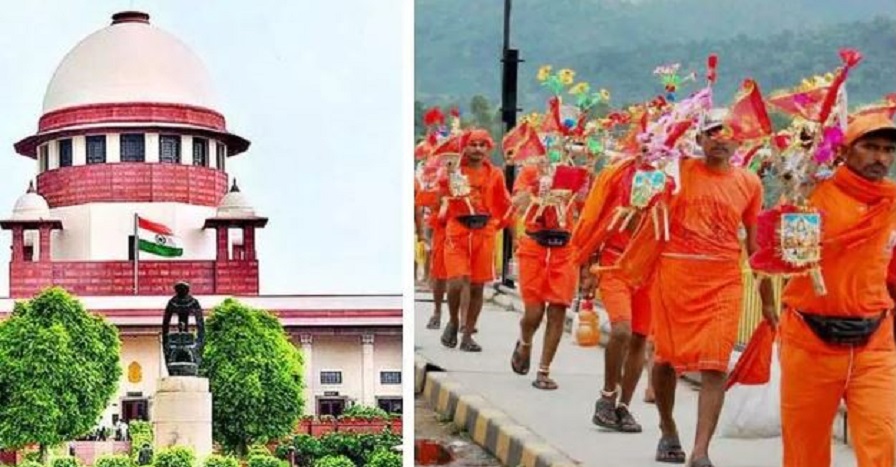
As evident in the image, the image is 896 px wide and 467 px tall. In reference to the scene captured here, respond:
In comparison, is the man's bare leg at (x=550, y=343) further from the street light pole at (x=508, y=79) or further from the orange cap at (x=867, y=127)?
the orange cap at (x=867, y=127)

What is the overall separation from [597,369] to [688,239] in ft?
1.69

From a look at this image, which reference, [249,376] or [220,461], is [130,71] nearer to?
[249,376]

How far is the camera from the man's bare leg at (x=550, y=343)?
188 inches

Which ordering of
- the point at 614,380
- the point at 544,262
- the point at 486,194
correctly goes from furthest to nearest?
the point at 486,194, the point at 544,262, the point at 614,380

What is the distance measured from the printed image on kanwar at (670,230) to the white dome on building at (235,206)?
47 centimetres

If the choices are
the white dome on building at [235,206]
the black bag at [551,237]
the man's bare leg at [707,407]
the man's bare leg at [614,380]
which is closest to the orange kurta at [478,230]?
the black bag at [551,237]

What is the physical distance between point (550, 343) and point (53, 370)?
138 centimetres

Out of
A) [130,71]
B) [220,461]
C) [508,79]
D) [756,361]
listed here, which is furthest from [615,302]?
[130,71]

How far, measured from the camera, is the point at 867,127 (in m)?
3.99

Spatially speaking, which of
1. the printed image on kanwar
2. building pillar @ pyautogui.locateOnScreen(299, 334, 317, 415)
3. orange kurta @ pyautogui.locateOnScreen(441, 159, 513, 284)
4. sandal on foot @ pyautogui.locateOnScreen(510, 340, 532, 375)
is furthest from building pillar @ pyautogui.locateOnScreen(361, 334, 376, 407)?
orange kurta @ pyautogui.locateOnScreen(441, 159, 513, 284)

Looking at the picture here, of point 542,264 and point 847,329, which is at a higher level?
point 542,264

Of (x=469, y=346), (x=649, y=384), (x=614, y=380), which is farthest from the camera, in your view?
(x=469, y=346)

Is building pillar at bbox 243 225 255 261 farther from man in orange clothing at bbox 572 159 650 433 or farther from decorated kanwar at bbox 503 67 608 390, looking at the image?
man in orange clothing at bbox 572 159 650 433

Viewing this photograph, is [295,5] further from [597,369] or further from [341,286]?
[597,369]
